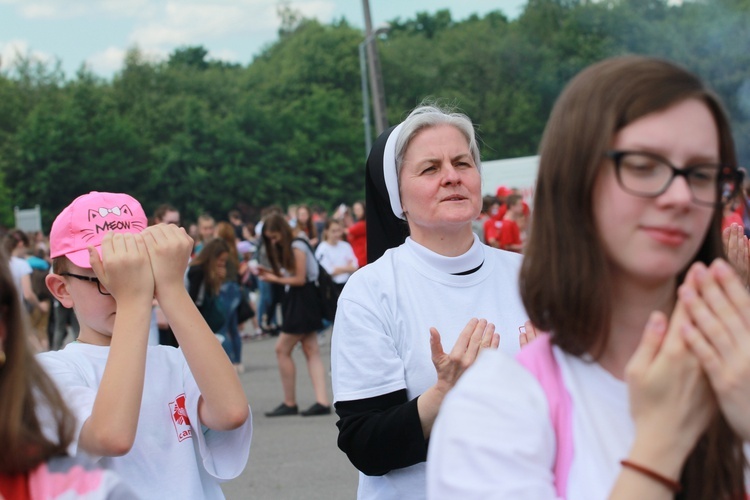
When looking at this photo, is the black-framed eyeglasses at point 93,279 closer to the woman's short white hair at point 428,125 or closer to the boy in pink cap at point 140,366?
the boy in pink cap at point 140,366

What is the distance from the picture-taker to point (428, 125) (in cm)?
346

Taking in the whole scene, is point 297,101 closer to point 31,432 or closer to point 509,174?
point 509,174

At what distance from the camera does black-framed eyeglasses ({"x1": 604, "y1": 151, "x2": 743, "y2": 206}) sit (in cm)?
158

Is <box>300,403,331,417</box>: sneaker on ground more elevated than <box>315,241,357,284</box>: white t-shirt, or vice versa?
<box>315,241,357,284</box>: white t-shirt

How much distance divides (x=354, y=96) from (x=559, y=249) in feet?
244

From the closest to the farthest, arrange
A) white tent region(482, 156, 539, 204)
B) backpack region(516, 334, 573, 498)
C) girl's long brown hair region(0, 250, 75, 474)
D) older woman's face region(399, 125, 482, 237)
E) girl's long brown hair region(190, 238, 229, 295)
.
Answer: backpack region(516, 334, 573, 498) → girl's long brown hair region(0, 250, 75, 474) → older woman's face region(399, 125, 482, 237) → girl's long brown hair region(190, 238, 229, 295) → white tent region(482, 156, 539, 204)

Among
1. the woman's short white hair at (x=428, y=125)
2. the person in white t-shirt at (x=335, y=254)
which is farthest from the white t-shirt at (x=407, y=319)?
the person in white t-shirt at (x=335, y=254)

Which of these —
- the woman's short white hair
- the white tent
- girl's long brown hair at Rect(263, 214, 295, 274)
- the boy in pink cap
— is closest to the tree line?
the white tent

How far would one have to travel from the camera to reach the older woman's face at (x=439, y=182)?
336 cm

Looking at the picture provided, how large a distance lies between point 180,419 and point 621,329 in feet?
5.21

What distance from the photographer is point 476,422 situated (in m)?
Answer: 1.59

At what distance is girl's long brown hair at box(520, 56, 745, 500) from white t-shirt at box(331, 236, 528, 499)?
1436mm

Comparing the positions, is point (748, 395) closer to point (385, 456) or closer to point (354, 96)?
point (385, 456)

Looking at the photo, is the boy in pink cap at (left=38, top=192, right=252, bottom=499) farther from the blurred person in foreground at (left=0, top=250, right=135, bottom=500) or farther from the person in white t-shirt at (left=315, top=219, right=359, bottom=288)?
the person in white t-shirt at (left=315, top=219, right=359, bottom=288)
